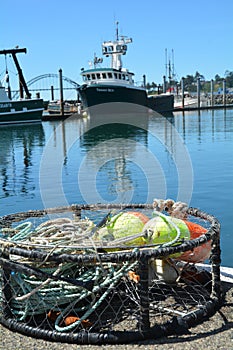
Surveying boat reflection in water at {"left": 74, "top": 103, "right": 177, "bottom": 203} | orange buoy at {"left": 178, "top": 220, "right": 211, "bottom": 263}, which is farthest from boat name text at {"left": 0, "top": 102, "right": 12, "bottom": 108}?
orange buoy at {"left": 178, "top": 220, "right": 211, "bottom": 263}

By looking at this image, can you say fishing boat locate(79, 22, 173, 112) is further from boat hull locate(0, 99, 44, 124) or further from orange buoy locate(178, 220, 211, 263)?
orange buoy locate(178, 220, 211, 263)

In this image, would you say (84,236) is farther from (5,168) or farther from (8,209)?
(5,168)

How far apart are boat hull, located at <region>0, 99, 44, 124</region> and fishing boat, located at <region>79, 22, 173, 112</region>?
6389 mm

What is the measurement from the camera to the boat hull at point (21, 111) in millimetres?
42778

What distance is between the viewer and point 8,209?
29.2ft

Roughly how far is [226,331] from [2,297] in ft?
4.54

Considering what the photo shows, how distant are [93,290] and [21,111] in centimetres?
4168

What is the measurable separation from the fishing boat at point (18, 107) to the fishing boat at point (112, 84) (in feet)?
21.0

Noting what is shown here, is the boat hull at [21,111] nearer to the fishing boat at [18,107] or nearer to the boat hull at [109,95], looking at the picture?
the fishing boat at [18,107]

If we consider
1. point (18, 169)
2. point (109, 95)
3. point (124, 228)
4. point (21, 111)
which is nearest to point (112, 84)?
point (109, 95)

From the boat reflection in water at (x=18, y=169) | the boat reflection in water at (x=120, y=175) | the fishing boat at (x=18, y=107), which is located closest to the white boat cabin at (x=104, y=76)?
the fishing boat at (x=18, y=107)

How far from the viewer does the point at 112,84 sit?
50.0 metres

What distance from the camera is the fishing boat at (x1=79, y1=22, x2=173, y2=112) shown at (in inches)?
1934

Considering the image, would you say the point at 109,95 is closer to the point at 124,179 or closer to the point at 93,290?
the point at 124,179
